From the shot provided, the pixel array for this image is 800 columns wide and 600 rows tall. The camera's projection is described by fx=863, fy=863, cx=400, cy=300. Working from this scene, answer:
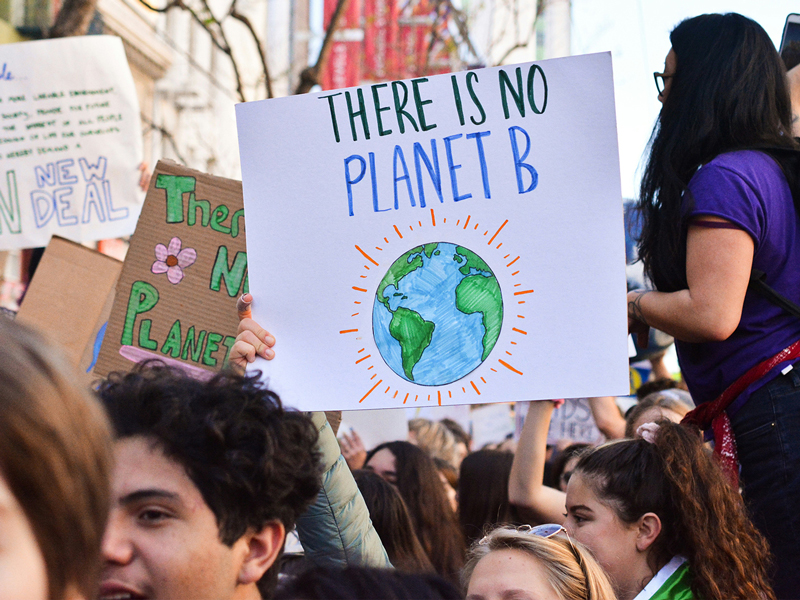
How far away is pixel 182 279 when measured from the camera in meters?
2.45

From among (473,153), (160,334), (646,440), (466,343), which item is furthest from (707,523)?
(160,334)

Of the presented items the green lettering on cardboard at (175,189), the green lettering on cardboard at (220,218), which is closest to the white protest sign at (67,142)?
the green lettering on cardboard at (175,189)

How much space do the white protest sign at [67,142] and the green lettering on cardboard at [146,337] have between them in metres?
0.99

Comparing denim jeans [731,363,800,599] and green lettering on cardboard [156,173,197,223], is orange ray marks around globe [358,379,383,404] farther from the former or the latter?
green lettering on cardboard [156,173,197,223]

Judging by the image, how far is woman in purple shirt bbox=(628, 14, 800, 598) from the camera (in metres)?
1.79

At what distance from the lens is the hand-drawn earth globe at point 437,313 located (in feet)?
6.11

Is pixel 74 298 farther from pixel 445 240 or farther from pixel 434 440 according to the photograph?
pixel 434 440

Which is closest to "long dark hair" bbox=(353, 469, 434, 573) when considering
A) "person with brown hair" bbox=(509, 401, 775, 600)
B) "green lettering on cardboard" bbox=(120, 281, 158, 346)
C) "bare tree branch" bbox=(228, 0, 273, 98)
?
"person with brown hair" bbox=(509, 401, 775, 600)

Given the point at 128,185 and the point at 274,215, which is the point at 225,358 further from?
the point at 128,185

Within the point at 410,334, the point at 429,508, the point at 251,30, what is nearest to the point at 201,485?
the point at 410,334

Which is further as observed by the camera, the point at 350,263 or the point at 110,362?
the point at 110,362

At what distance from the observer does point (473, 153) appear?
1.92m

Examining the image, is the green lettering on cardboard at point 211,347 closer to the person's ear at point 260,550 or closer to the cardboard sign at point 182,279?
the cardboard sign at point 182,279

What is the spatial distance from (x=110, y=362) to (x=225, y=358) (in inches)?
13.4
